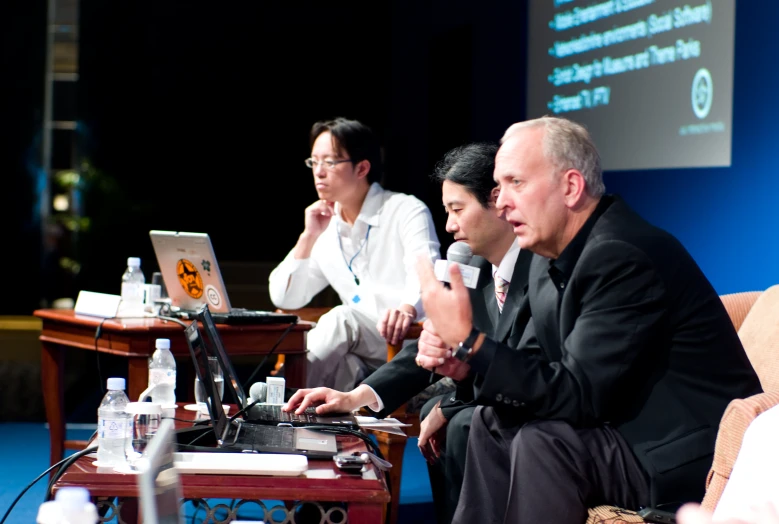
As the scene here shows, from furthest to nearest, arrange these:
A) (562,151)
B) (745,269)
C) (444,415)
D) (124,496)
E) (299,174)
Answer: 1. (299,174)
2. (745,269)
3. (444,415)
4. (562,151)
5. (124,496)

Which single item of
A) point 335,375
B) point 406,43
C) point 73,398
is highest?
point 406,43

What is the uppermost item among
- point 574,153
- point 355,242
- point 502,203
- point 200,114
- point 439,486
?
point 200,114

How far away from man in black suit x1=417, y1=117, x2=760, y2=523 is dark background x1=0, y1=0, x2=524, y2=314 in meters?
5.98

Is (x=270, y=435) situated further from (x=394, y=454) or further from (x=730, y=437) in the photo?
(x=394, y=454)

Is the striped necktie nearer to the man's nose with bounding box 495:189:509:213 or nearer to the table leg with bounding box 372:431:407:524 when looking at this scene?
the man's nose with bounding box 495:189:509:213

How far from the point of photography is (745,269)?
3928 millimetres

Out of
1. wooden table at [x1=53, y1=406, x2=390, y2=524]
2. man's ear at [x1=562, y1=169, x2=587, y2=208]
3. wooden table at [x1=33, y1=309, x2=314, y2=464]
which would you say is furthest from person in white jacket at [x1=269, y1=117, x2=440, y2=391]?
wooden table at [x1=53, y1=406, x2=390, y2=524]

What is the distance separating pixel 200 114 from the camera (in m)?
8.66

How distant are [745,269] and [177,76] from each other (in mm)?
6038

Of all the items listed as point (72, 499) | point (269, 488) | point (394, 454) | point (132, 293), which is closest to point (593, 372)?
point (269, 488)

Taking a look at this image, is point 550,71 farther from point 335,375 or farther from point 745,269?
point 335,375

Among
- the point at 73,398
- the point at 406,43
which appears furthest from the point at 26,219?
the point at 406,43

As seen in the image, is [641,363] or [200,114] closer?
[641,363]

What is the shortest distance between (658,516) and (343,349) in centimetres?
201
